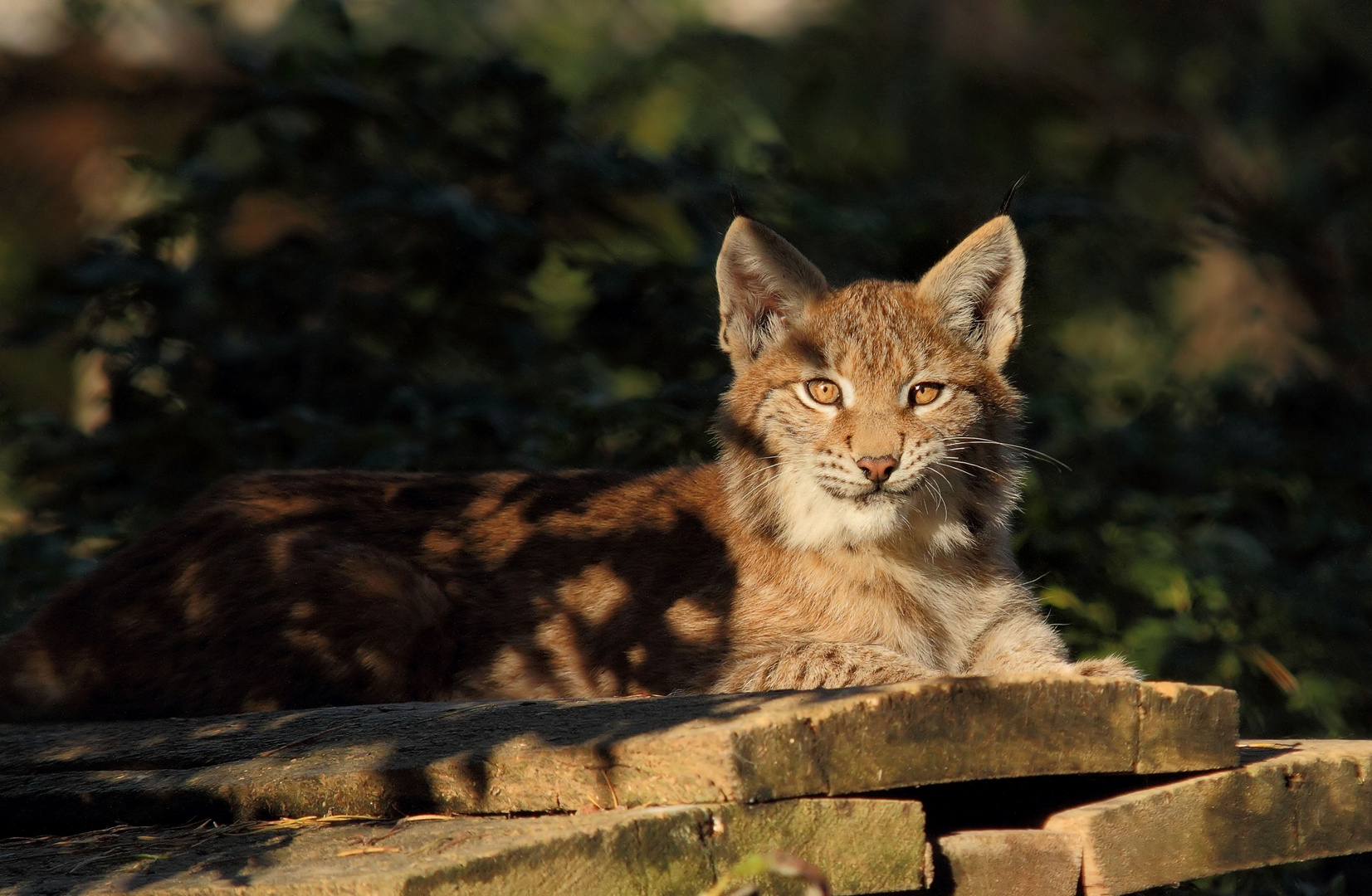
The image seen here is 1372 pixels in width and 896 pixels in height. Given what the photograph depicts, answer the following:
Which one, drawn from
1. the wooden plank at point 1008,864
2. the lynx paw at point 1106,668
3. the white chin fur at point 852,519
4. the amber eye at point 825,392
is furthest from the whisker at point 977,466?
the wooden plank at point 1008,864

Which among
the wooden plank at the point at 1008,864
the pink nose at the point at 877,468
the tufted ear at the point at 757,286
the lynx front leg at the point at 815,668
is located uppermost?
the tufted ear at the point at 757,286

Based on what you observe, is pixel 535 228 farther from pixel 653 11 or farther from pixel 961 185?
pixel 653 11

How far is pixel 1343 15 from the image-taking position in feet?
32.1

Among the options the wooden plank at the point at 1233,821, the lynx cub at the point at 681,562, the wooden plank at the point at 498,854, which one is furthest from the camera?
the lynx cub at the point at 681,562

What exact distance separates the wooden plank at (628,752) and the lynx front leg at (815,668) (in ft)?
2.66

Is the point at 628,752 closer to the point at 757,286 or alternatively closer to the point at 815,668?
the point at 815,668

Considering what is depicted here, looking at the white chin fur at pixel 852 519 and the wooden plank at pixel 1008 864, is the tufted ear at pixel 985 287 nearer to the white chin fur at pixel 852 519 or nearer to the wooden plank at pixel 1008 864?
the white chin fur at pixel 852 519

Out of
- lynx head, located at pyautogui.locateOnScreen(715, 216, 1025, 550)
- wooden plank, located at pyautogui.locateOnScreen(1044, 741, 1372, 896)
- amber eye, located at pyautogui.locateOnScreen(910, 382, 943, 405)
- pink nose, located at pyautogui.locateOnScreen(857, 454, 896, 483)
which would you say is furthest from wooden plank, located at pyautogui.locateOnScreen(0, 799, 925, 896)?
amber eye, located at pyautogui.locateOnScreen(910, 382, 943, 405)

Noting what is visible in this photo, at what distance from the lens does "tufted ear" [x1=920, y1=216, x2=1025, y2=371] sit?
4.61 metres

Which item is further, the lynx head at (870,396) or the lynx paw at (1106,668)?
the lynx head at (870,396)

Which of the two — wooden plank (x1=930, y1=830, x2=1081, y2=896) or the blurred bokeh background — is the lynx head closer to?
the blurred bokeh background

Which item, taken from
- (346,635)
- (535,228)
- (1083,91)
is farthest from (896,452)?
(1083,91)

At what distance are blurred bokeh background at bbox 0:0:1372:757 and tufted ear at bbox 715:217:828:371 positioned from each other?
1.02 meters

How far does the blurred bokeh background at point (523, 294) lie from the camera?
6031 millimetres
